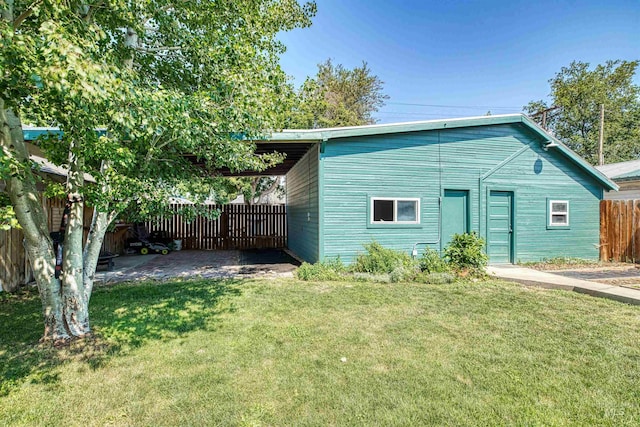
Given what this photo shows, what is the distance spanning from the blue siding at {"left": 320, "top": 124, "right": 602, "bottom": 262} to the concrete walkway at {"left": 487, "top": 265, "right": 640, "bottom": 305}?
176cm

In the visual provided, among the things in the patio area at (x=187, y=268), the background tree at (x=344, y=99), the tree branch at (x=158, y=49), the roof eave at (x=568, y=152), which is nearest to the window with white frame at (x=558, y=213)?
the roof eave at (x=568, y=152)

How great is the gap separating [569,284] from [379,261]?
3.64 meters

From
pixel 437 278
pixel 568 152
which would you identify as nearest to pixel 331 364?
pixel 437 278

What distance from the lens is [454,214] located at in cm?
872

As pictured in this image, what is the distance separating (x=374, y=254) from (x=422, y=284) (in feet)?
4.74

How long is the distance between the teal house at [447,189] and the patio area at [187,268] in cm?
115

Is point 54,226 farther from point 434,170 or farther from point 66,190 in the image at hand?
point 434,170

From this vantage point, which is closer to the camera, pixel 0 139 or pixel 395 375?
pixel 395 375

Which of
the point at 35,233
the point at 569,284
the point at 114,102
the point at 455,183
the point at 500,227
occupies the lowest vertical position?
the point at 569,284

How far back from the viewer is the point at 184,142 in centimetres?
368

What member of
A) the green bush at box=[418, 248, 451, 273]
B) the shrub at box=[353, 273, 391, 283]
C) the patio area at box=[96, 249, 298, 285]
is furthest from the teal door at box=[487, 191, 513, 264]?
the patio area at box=[96, 249, 298, 285]

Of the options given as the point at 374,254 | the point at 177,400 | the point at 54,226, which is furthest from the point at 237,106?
the point at 54,226

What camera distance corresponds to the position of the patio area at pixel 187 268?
7.37m

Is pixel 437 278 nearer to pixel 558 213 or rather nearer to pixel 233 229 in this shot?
pixel 558 213
